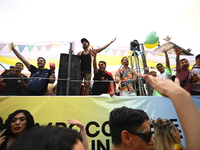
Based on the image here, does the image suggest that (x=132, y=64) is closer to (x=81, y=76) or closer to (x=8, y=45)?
(x=81, y=76)

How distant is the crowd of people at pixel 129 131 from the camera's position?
1.85ft

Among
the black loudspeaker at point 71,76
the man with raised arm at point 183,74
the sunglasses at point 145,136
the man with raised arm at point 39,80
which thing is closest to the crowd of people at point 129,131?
the sunglasses at point 145,136

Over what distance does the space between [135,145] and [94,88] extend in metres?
2.53

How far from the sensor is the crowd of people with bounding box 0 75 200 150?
563mm

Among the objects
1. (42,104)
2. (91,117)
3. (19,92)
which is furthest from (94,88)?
(19,92)

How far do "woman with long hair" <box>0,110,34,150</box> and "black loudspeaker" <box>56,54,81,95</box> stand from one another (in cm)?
92

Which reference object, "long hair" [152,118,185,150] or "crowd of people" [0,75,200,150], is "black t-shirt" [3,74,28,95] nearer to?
"crowd of people" [0,75,200,150]

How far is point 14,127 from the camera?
213 centimetres

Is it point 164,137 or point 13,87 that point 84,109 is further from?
point 13,87

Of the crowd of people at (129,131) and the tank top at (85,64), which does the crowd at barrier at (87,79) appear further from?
the crowd of people at (129,131)

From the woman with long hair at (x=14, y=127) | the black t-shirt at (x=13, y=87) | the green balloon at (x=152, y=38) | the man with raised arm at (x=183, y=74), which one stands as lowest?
the woman with long hair at (x=14, y=127)

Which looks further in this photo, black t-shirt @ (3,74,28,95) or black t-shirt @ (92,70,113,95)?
black t-shirt @ (92,70,113,95)

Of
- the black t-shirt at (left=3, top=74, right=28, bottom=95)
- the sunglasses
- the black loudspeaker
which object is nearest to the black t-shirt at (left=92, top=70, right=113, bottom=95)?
the black loudspeaker

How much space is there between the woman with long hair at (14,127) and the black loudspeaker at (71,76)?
92 cm
